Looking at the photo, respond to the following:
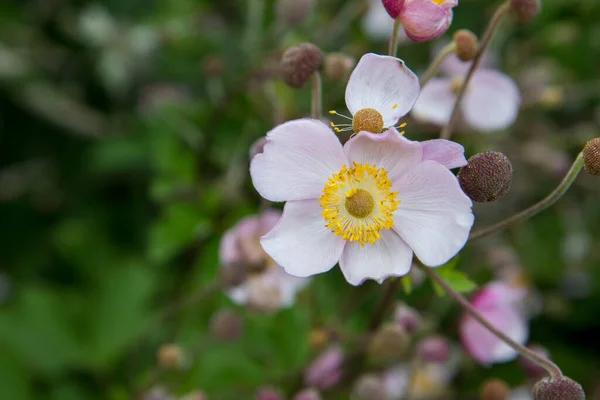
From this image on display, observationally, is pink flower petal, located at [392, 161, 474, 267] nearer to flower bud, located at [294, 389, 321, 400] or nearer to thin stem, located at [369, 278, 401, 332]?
thin stem, located at [369, 278, 401, 332]

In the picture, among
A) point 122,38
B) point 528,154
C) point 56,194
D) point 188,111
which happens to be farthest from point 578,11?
point 56,194

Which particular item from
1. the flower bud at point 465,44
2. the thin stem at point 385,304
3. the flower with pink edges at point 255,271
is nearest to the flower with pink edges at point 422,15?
the flower bud at point 465,44

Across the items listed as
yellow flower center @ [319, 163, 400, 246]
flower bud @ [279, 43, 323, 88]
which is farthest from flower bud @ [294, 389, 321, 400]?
flower bud @ [279, 43, 323, 88]

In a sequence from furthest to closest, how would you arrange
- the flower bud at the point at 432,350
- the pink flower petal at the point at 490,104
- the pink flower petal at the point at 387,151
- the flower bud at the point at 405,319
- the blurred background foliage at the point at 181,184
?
1. the blurred background foliage at the point at 181,184
2. the pink flower petal at the point at 490,104
3. the flower bud at the point at 432,350
4. the flower bud at the point at 405,319
5. the pink flower petal at the point at 387,151

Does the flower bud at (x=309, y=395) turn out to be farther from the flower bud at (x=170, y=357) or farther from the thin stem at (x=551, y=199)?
the thin stem at (x=551, y=199)

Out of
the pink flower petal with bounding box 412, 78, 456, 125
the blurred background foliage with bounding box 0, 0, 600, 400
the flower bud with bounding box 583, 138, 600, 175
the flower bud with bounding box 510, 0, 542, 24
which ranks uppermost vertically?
the flower bud with bounding box 510, 0, 542, 24

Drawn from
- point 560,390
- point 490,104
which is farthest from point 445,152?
point 490,104
